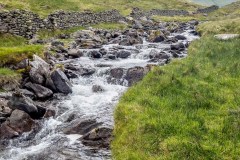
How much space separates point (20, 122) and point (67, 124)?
2.57 metres

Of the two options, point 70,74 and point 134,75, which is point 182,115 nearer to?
point 134,75

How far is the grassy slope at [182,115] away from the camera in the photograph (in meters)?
11.4

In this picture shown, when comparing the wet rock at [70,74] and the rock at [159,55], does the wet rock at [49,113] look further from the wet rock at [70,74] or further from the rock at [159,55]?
the rock at [159,55]

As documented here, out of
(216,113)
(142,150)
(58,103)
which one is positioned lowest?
(58,103)

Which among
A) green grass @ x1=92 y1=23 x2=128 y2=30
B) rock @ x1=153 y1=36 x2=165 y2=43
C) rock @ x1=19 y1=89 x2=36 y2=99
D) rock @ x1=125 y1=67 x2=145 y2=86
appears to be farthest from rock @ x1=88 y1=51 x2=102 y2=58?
green grass @ x1=92 y1=23 x2=128 y2=30

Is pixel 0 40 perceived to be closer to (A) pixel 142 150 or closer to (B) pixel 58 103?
(B) pixel 58 103

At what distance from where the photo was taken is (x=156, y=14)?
335ft

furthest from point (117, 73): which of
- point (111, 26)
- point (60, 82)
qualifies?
point (111, 26)

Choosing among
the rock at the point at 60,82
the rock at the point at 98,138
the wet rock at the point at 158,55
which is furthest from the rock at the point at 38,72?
the wet rock at the point at 158,55

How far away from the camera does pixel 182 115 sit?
1360cm

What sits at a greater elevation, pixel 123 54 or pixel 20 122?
pixel 123 54

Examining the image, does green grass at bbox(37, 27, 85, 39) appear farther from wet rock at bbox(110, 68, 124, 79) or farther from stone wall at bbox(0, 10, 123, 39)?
wet rock at bbox(110, 68, 124, 79)

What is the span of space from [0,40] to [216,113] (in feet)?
90.9

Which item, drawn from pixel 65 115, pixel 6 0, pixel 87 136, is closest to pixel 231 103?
pixel 87 136
